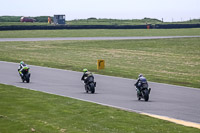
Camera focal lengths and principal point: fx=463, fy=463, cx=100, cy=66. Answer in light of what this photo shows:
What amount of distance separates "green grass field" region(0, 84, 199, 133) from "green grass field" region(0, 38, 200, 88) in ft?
36.3

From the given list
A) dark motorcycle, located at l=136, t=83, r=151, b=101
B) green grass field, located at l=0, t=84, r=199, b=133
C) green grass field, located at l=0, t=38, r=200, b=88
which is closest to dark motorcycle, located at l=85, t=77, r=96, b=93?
dark motorcycle, located at l=136, t=83, r=151, b=101

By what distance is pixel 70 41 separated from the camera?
61031 millimetres

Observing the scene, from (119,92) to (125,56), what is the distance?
2202cm

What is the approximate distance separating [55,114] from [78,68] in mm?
19450

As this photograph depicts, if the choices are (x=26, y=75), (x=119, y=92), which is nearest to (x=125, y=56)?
(x=26, y=75)

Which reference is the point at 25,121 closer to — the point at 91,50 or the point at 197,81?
the point at 197,81

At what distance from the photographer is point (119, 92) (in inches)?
886

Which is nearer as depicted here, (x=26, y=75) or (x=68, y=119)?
(x=68, y=119)

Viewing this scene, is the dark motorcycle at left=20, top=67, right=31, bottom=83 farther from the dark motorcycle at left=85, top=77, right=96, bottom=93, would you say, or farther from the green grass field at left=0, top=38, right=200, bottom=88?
the green grass field at left=0, top=38, right=200, bottom=88

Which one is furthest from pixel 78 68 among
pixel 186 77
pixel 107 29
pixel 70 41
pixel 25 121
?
pixel 107 29

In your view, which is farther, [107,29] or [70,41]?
[107,29]

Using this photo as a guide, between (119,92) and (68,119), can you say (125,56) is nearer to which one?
(119,92)

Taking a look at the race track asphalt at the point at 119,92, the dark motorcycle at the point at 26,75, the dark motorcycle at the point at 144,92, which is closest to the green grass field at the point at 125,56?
the race track asphalt at the point at 119,92

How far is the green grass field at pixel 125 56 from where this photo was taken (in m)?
32.0
